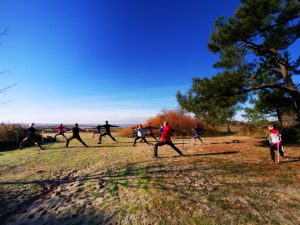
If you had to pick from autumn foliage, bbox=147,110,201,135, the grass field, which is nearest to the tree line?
the grass field

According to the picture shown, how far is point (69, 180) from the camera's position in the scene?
746cm

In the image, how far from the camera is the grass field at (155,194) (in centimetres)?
452

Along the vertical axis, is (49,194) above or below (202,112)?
below

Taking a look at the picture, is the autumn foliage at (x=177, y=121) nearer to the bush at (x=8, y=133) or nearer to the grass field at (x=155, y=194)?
the bush at (x=8, y=133)

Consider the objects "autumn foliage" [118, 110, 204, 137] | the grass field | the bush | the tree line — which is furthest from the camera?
"autumn foliage" [118, 110, 204, 137]

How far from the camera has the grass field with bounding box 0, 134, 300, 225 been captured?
4.52 m

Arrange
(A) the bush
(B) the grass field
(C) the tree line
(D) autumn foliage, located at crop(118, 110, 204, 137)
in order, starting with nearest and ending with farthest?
(B) the grass field → (C) the tree line → (A) the bush → (D) autumn foliage, located at crop(118, 110, 204, 137)

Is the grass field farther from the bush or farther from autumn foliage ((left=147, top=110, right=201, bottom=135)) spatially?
autumn foliage ((left=147, top=110, right=201, bottom=135))

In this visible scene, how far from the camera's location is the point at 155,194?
5.66m

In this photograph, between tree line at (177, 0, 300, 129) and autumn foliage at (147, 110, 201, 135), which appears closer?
tree line at (177, 0, 300, 129)

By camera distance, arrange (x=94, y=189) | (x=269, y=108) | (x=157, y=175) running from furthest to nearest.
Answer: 1. (x=269, y=108)
2. (x=157, y=175)
3. (x=94, y=189)

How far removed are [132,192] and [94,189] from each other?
1241mm

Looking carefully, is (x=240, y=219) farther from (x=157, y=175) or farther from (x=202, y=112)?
(x=202, y=112)

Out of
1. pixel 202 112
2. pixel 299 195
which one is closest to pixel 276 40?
pixel 202 112
